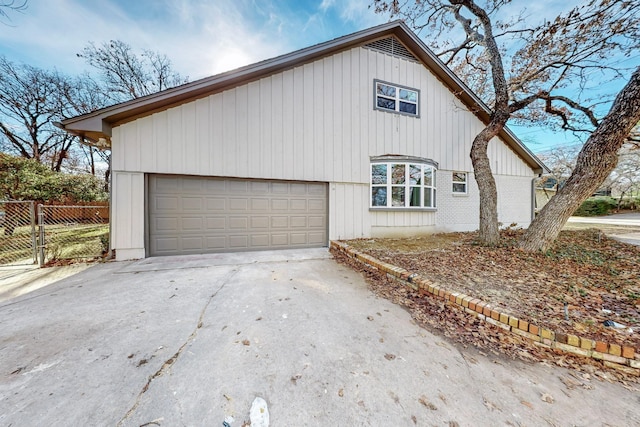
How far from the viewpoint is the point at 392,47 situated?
7.87m

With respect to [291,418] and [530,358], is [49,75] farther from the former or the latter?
[530,358]

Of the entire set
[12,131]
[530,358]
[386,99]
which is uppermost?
[12,131]

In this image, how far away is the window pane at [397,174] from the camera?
7.54m

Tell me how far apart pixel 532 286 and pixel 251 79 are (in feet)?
25.3

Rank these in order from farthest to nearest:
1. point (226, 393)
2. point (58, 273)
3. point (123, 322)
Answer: point (58, 273) < point (123, 322) < point (226, 393)

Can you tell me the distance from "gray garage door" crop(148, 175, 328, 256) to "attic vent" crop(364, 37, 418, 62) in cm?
518

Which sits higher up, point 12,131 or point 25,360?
point 12,131

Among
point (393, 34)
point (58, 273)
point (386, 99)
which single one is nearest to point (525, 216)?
point (386, 99)

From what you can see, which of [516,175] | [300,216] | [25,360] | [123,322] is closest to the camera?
[25,360]

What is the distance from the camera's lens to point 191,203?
595cm

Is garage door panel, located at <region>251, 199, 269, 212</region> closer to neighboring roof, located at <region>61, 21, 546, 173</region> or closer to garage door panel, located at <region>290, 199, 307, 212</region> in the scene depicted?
garage door panel, located at <region>290, 199, 307, 212</region>

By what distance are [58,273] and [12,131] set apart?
1756cm

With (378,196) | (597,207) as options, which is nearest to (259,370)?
(378,196)

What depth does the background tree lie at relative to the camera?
5.17m
